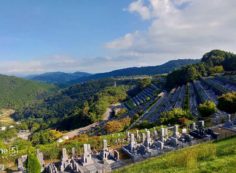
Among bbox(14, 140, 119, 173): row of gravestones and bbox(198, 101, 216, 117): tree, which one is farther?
bbox(198, 101, 216, 117): tree

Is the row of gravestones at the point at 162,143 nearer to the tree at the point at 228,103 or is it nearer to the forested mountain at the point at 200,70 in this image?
the tree at the point at 228,103

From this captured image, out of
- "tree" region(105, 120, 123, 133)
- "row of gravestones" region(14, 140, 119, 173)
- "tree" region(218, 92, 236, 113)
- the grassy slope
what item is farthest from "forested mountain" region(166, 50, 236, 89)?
the grassy slope

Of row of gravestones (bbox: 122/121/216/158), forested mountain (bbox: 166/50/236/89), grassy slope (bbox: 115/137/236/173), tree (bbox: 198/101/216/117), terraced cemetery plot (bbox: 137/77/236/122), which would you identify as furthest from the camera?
→ forested mountain (bbox: 166/50/236/89)

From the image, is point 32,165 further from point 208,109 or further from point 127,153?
point 208,109

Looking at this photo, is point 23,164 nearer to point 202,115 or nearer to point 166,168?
point 166,168

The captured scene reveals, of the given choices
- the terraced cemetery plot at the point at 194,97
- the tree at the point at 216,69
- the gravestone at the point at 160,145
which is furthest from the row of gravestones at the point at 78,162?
the tree at the point at 216,69

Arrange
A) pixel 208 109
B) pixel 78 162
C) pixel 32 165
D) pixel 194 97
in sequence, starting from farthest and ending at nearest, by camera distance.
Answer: pixel 194 97, pixel 208 109, pixel 78 162, pixel 32 165

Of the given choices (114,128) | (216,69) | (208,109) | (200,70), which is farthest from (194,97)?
(216,69)

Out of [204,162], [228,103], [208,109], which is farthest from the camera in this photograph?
[208,109]

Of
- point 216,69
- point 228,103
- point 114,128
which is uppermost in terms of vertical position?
point 216,69

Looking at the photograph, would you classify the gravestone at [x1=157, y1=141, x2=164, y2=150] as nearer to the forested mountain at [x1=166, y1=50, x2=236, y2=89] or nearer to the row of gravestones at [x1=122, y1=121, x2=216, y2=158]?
the row of gravestones at [x1=122, y1=121, x2=216, y2=158]

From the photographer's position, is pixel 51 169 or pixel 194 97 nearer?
pixel 51 169
